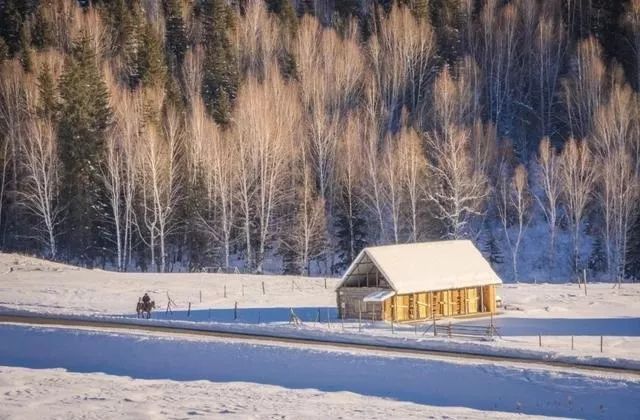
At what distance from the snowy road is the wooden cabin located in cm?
1210

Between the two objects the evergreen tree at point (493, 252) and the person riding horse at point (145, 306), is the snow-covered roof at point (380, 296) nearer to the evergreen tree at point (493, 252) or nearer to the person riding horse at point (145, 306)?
Answer: the person riding horse at point (145, 306)

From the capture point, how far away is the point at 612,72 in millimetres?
75688

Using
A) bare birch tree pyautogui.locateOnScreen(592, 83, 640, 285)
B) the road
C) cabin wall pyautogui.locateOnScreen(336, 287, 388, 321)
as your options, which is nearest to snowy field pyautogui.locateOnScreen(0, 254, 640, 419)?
the road

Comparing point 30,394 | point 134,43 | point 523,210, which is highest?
point 134,43

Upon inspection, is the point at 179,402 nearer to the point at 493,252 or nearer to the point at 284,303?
the point at 284,303

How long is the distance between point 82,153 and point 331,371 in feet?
152

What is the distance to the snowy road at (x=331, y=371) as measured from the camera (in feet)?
91.7

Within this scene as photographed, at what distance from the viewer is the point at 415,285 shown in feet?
153

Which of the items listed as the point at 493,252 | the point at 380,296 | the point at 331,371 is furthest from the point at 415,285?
the point at 493,252

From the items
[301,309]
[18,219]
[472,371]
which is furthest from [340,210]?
[472,371]

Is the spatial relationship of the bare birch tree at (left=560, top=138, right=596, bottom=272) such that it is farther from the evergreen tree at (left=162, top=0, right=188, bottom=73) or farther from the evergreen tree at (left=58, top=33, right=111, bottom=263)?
the evergreen tree at (left=162, top=0, right=188, bottom=73)

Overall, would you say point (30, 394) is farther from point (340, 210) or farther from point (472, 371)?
point (340, 210)

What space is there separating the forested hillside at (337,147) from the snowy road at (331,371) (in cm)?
2793

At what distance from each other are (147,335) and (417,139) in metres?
36.1
